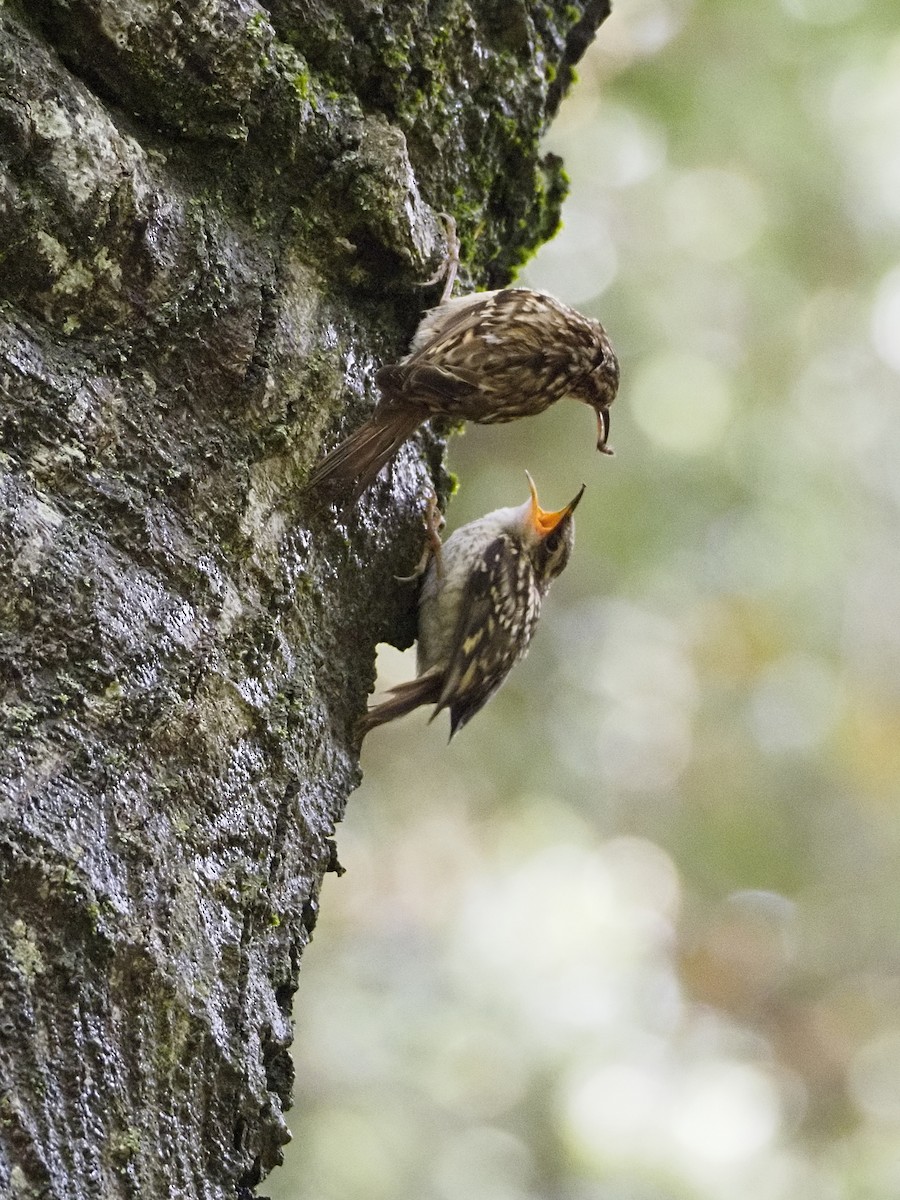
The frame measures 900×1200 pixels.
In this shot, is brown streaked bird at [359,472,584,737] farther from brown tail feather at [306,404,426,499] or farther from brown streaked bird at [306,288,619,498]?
brown tail feather at [306,404,426,499]

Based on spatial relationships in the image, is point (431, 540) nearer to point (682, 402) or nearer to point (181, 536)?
point (181, 536)

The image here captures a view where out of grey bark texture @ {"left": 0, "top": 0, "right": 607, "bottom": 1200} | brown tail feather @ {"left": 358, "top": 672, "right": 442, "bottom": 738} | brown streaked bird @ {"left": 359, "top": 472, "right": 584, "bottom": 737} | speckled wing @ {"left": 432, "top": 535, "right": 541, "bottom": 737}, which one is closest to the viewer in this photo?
grey bark texture @ {"left": 0, "top": 0, "right": 607, "bottom": 1200}

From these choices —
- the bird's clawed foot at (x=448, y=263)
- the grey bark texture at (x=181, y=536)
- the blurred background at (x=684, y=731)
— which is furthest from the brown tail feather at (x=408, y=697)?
the blurred background at (x=684, y=731)

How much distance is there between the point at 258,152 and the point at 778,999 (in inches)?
205

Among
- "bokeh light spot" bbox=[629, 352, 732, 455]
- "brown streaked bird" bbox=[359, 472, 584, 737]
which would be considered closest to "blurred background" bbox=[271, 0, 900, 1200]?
"bokeh light spot" bbox=[629, 352, 732, 455]

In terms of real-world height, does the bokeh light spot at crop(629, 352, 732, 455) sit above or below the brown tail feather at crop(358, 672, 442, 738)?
above

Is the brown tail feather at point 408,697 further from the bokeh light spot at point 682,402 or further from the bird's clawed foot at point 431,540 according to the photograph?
the bokeh light spot at point 682,402

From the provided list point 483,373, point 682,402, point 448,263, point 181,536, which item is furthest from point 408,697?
point 682,402

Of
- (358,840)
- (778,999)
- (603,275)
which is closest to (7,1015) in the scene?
(358,840)

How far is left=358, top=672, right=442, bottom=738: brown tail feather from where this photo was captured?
2.56m

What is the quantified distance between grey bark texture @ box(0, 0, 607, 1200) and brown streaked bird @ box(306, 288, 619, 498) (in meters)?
0.06

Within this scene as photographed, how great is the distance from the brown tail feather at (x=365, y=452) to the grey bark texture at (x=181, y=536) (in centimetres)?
4

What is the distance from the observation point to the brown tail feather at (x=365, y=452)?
2148 mm

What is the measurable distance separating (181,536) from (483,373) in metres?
0.91
